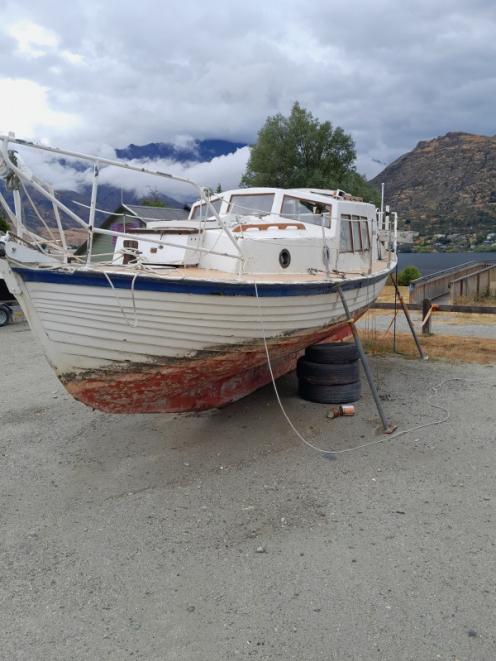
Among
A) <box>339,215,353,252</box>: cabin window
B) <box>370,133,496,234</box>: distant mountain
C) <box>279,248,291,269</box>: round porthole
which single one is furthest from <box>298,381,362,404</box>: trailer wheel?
<box>370,133,496,234</box>: distant mountain

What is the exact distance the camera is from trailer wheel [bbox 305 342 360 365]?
678 centimetres

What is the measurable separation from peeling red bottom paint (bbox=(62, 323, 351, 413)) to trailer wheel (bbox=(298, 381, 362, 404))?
87 cm

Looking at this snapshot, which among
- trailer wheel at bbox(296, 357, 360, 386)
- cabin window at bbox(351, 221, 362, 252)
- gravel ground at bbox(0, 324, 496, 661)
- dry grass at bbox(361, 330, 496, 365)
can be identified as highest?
cabin window at bbox(351, 221, 362, 252)

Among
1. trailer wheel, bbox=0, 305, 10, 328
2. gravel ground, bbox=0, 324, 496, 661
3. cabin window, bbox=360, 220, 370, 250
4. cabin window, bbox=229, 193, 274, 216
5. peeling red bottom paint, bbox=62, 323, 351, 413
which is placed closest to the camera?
gravel ground, bbox=0, 324, 496, 661

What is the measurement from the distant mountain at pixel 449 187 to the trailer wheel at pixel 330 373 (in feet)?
430

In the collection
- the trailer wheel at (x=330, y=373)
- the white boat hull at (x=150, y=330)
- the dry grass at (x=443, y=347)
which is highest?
the white boat hull at (x=150, y=330)

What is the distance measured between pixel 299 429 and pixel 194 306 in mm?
2209

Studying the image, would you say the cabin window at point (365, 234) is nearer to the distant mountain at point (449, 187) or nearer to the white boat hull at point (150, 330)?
the white boat hull at point (150, 330)

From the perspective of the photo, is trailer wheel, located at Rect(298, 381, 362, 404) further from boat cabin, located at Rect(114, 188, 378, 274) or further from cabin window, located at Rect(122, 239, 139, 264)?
cabin window, located at Rect(122, 239, 139, 264)

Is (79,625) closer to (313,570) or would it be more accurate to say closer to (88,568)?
(88,568)

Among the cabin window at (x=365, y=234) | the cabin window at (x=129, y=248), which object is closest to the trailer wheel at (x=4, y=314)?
the cabin window at (x=129, y=248)

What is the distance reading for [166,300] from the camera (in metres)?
4.71

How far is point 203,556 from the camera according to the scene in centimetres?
380

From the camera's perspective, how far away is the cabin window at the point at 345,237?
24.4ft
